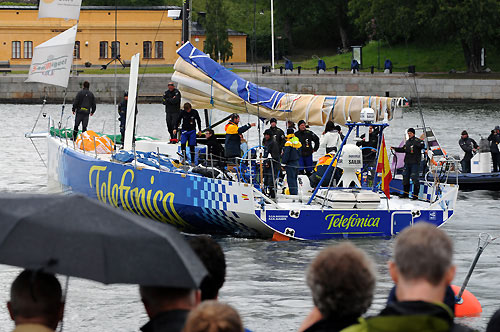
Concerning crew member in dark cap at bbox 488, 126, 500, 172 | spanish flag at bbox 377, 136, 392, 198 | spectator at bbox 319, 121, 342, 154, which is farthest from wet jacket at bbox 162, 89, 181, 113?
crew member in dark cap at bbox 488, 126, 500, 172

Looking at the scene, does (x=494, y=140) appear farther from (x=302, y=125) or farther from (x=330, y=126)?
(x=302, y=125)

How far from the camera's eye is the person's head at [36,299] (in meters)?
4.36

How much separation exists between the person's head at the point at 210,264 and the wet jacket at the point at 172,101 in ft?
55.4

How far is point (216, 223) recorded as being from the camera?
16.9 metres

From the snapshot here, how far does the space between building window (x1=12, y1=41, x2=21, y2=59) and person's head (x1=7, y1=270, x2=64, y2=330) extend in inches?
3326

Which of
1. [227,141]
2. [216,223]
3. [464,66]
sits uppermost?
[464,66]

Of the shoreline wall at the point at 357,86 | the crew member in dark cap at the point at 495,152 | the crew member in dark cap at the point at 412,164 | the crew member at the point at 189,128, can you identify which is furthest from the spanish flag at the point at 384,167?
the shoreline wall at the point at 357,86

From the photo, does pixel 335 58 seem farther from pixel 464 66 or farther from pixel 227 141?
pixel 227 141

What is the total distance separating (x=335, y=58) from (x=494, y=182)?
5775 cm

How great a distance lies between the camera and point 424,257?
3.83m

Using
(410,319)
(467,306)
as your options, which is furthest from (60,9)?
(410,319)

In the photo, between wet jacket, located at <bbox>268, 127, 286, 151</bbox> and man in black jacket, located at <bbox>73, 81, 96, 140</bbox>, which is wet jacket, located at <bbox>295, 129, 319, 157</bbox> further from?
man in black jacket, located at <bbox>73, 81, 96, 140</bbox>

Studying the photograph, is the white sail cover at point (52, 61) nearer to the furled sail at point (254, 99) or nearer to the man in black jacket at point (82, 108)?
the furled sail at point (254, 99)

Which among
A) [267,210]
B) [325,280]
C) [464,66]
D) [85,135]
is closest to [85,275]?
[325,280]
